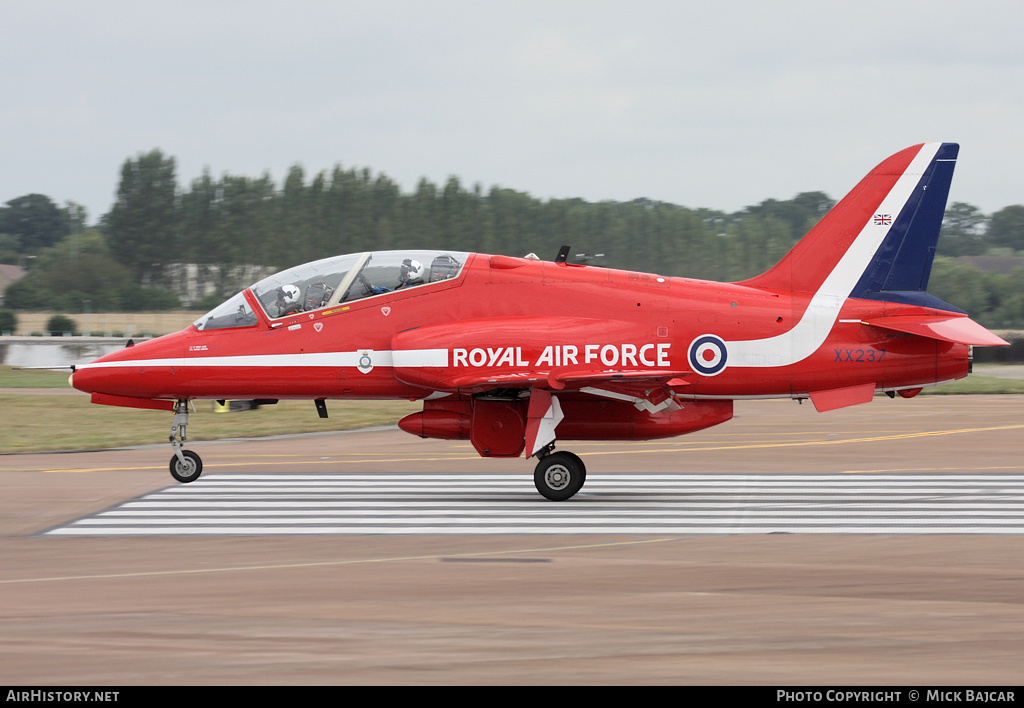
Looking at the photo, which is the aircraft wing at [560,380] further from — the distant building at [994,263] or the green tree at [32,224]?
the green tree at [32,224]

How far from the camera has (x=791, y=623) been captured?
7367 millimetres

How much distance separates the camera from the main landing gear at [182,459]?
14961 mm

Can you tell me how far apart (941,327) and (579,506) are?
552 cm

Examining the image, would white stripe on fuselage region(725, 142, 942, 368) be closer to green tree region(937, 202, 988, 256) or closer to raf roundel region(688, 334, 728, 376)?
raf roundel region(688, 334, 728, 376)

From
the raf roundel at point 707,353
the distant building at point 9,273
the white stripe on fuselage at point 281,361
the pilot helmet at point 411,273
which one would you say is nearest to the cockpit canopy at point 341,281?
the pilot helmet at point 411,273

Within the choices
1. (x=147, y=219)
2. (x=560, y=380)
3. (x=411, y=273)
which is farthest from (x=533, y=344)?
(x=147, y=219)

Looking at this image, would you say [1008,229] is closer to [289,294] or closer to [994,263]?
[994,263]

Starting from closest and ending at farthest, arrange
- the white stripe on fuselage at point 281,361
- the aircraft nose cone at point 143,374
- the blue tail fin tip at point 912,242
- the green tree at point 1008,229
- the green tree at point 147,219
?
the white stripe on fuselage at point 281,361
the blue tail fin tip at point 912,242
the aircraft nose cone at point 143,374
the green tree at point 147,219
the green tree at point 1008,229

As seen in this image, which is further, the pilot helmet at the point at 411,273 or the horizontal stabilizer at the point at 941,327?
the pilot helmet at the point at 411,273

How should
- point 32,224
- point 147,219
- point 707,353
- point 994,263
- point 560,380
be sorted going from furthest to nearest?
point 32,224, point 994,263, point 147,219, point 707,353, point 560,380

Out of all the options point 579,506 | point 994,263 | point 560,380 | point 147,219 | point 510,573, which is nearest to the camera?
point 510,573

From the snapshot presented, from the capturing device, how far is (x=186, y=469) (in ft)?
49.3

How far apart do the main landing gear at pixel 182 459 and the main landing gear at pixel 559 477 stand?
5184mm
